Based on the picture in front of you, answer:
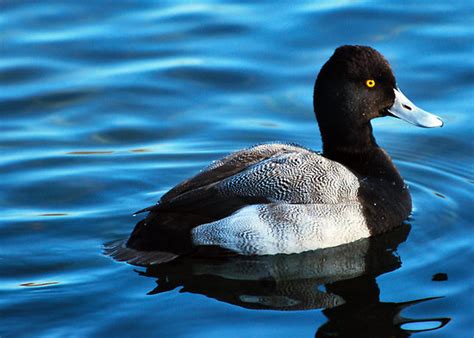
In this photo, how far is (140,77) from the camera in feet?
36.3

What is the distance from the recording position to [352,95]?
811cm

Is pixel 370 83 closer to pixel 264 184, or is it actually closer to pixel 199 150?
pixel 264 184

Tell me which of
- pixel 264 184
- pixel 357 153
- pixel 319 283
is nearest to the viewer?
pixel 319 283

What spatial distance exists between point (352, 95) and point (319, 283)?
1.57 meters

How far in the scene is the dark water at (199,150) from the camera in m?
6.85

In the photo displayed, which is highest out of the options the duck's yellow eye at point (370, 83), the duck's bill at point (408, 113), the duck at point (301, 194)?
the duck's yellow eye at point (370, 83)

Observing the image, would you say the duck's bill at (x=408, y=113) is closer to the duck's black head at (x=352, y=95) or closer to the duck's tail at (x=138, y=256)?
the duck's black head at (x=352, y=95)

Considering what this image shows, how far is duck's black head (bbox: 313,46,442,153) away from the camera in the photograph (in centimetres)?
805

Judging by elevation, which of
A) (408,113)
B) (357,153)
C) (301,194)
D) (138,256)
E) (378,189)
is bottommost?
(138,256)

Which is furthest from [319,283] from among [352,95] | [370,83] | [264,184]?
[370,83]

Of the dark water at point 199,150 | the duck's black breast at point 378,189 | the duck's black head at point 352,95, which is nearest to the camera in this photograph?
the dark water at point 199,150

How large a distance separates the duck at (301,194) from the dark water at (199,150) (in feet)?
0.45

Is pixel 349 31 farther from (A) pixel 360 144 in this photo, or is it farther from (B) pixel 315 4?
(A) pixel 360 144

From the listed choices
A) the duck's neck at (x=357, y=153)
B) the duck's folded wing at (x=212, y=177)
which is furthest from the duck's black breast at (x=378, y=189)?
the duck's folded wing at (x=212, y=177)
